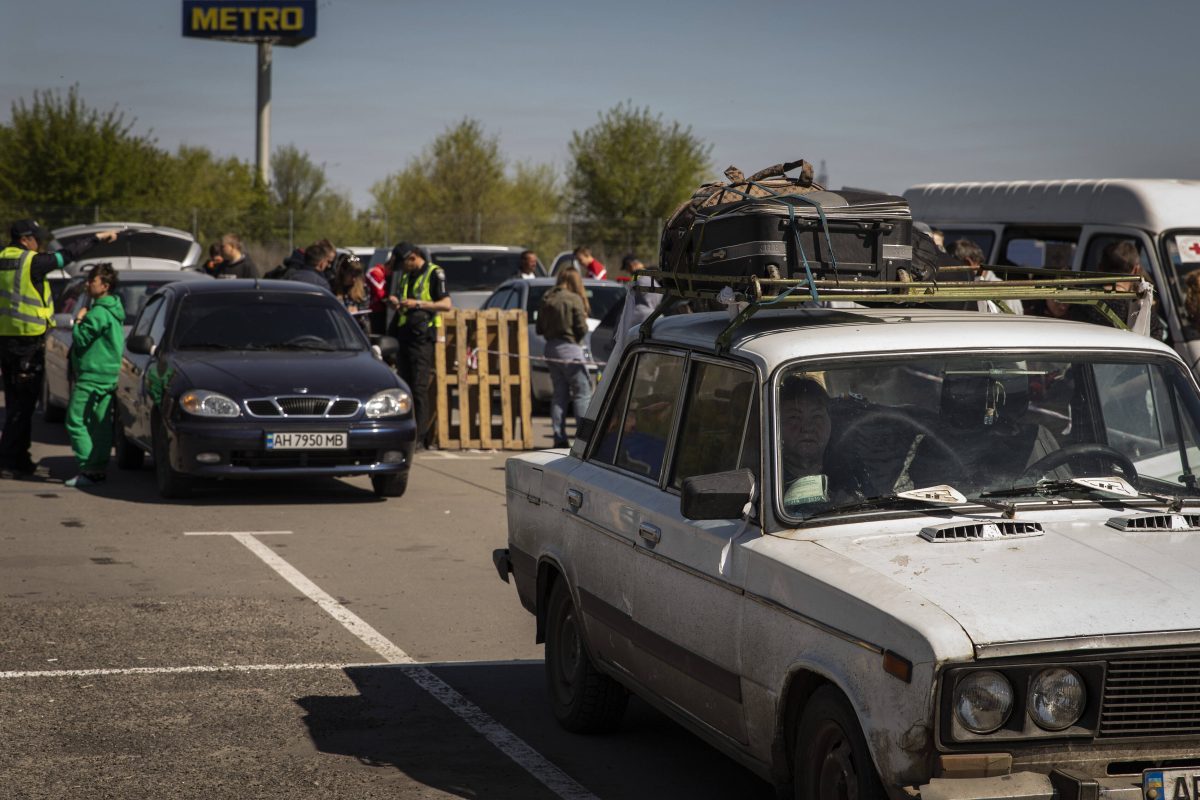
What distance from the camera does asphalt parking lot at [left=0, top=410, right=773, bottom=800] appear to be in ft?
19.0

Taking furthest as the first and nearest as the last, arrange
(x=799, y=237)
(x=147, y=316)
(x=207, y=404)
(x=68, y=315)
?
(x=68, y=315), (x=147, y=316), (x=207, y=404), (x=799, y=237)

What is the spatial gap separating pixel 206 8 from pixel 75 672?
6065 cm

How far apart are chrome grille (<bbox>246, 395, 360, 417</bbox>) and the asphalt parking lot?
2.52 ft

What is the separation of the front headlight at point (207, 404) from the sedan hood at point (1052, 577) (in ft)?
26.7

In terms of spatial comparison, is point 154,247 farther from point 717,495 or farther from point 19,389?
point 717,495

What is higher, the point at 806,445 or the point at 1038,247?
the point at 1038,247

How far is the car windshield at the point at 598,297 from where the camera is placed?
20.1 m

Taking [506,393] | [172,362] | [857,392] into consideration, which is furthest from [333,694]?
[506,393]

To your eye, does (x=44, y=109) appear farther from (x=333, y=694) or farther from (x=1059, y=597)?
(x=1059, y=597)

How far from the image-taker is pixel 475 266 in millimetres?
25484

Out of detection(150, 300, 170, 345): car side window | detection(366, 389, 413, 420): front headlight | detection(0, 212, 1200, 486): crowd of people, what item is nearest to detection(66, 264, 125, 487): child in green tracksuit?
detection(0, 212, 1200, 486): crowd of people

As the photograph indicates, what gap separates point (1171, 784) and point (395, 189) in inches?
2338

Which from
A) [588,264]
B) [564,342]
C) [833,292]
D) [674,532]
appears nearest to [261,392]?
[564,342]

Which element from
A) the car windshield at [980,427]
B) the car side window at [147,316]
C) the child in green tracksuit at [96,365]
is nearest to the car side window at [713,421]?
the car windshield at [980,427]
